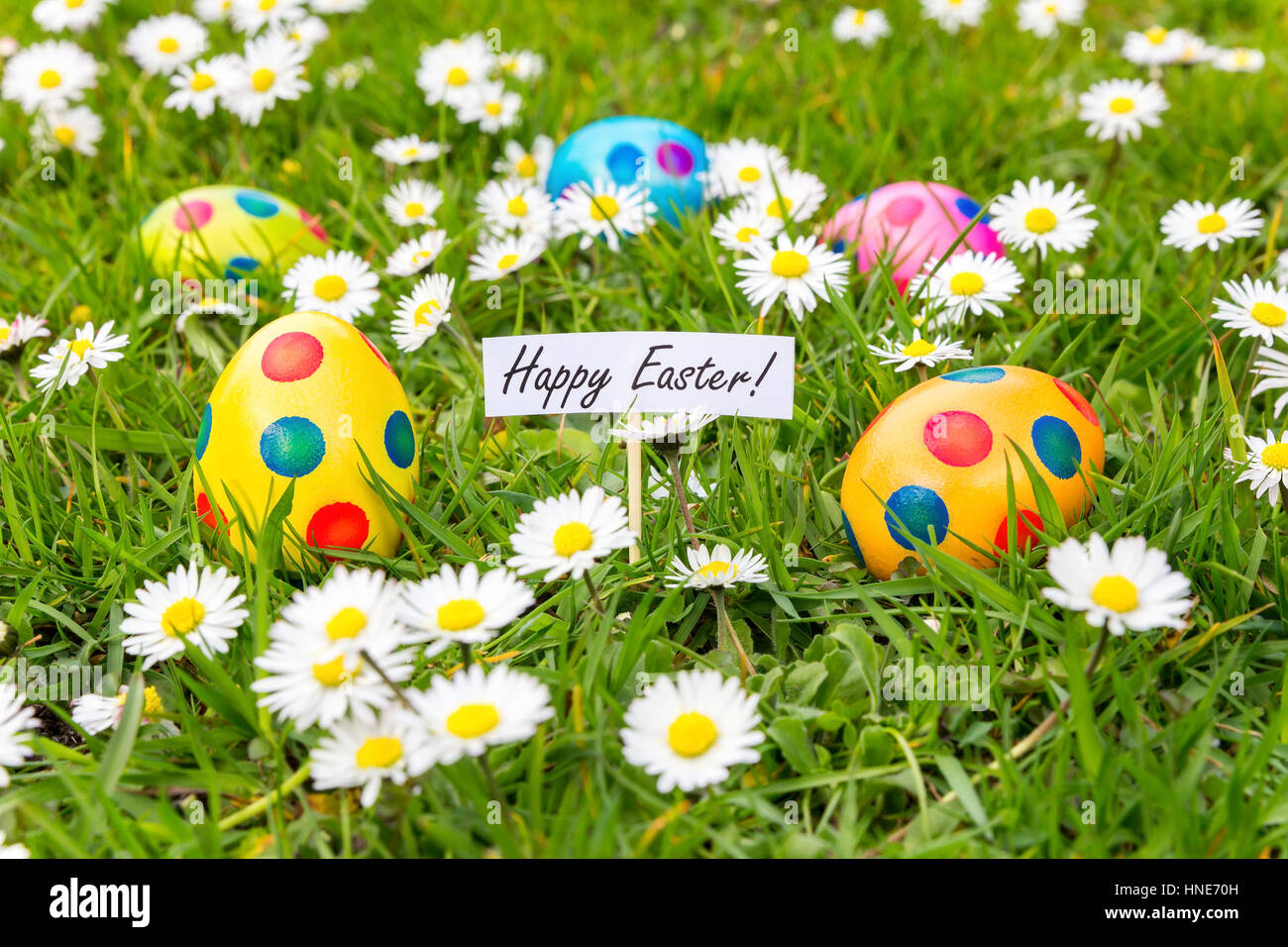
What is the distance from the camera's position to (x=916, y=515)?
1.42 meters

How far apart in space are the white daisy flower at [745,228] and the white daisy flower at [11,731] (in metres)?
1.31

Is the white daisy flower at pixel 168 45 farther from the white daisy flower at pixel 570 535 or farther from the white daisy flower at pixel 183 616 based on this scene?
the white daisy flower at pixel 570 535

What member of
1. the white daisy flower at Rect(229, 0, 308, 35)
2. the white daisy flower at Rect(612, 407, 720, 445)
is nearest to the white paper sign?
the white daisy flower at Rect(612, 407, 720, 445)

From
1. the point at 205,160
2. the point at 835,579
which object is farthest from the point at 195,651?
the point at 205,160

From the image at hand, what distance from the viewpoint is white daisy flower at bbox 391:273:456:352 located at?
67.0 inches

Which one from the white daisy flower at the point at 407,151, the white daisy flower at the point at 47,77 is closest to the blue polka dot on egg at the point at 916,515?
the white daisy flower at the point at 407,151

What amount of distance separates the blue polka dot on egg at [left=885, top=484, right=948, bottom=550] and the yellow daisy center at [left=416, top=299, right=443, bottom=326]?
31.0 inches

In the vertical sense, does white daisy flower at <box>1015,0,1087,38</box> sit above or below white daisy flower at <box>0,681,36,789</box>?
above

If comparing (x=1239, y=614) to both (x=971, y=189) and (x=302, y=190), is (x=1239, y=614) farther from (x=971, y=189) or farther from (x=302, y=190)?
(x=302, y=190)

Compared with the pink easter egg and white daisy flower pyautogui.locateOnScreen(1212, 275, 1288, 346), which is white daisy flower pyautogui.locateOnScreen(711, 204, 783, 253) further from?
white daisy flower pyautogui.locateOnScreen(1212, 275, 1288, 346)

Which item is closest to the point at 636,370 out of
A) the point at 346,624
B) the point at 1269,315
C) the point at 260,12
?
the point at 346,624

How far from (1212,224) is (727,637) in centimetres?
121

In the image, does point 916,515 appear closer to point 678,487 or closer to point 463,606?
point 678,487

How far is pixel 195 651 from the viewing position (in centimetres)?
125
